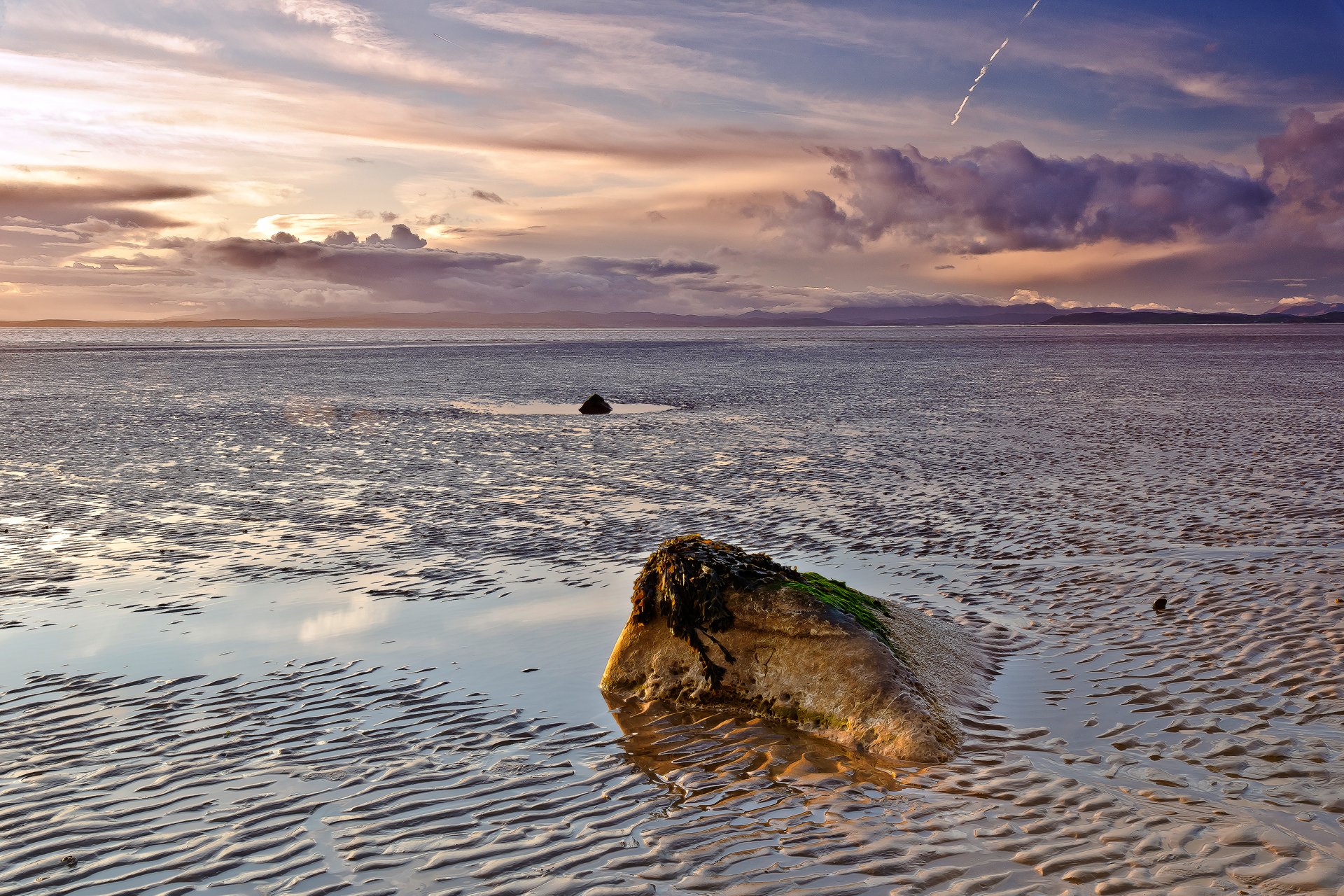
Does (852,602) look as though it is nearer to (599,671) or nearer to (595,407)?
(599,671)

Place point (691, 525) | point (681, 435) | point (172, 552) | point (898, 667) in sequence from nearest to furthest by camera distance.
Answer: point (898, 667)
point (172, 552)
point (691, 525)
point (681, 435)

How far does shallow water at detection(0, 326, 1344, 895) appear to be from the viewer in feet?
19.9

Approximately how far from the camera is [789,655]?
8602 millimetres

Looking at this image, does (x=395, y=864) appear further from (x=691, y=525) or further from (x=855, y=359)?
(x=855, y=359)

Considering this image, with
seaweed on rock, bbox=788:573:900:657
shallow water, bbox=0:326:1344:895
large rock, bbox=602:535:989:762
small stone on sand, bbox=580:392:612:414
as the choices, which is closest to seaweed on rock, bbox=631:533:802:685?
large rock, bbox=602:535:989:762

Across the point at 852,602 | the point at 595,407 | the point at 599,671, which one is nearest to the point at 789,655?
the point at 852,602

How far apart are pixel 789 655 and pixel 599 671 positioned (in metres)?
2.06

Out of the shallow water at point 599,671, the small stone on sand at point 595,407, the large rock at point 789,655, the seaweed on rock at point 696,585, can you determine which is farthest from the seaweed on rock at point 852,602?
the small stone on sand at point 595,407

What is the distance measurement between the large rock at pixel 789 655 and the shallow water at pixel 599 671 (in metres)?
0.36

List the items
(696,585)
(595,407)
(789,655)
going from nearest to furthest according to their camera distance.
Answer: (789,655) → (696,585) → (595,407)

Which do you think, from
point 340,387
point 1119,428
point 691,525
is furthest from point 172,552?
point 340,387

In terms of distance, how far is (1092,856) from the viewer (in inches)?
234

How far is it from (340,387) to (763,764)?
46.2m

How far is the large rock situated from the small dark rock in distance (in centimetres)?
2562
